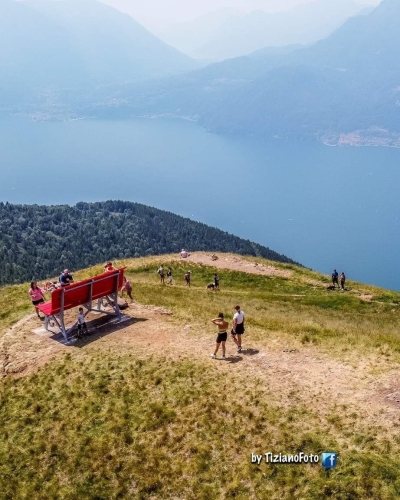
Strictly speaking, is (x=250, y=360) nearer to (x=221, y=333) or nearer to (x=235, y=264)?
(x=221, y=333)

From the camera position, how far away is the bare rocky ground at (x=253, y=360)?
14.2m

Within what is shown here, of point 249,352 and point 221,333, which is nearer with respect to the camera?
point 221,333

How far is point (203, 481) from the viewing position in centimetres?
1158

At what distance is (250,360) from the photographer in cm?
1739

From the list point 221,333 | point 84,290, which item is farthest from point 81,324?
point 221,333

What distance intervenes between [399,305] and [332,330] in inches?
777

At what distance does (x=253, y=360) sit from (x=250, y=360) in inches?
4.4

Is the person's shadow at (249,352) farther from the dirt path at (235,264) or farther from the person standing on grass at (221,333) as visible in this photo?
the dirt path at (235,264)

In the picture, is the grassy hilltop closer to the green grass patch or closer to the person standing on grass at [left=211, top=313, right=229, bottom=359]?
the green grass patch

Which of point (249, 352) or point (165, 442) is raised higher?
point (249, 352)

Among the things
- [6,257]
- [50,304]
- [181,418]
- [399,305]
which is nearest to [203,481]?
[181,418]

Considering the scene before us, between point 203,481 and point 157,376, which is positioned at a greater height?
point 157,376

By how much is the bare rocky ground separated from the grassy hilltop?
6 centimetres

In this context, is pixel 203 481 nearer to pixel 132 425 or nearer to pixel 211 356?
pixel 132 425
